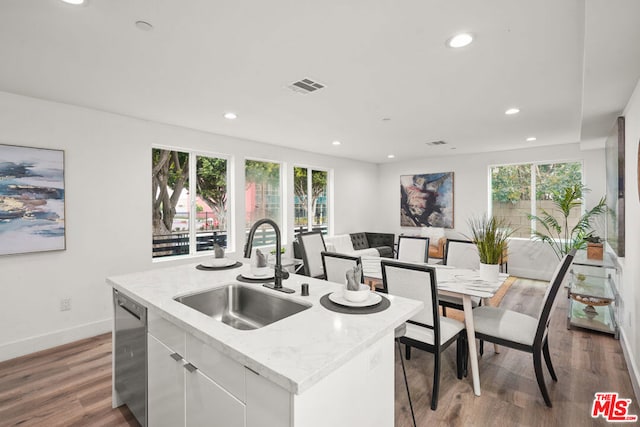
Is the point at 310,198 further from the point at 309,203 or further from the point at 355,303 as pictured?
the point at 355,303

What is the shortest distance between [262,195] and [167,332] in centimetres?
388

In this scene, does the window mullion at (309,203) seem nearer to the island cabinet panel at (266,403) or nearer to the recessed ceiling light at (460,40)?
the recessed ceiling light at (460,40)

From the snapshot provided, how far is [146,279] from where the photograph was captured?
6.57ft

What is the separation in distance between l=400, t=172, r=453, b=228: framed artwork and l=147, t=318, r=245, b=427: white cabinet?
20.6 ft

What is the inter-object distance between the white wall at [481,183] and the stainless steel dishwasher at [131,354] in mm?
6210

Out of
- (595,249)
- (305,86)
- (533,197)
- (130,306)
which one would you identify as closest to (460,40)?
(305,86)

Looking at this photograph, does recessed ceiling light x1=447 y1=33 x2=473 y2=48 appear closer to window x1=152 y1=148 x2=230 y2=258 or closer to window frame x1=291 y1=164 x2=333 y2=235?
window x1=152 y1=148 x2=230 y2=258

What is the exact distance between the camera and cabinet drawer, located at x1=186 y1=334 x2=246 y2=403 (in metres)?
1.10

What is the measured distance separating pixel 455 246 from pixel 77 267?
4074mm

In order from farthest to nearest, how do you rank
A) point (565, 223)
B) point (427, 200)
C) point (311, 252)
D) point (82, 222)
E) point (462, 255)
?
1. point (427, 200)
2. point (565, 223)
3. point (311, 252)
4. point (462, 255)
5. point (82, 222)

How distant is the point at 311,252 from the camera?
409 centimetres

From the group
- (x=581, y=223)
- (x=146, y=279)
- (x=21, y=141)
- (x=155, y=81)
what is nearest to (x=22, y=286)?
(x=21, y=141)

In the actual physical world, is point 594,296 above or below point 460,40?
below

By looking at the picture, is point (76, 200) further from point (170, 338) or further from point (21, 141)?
point (170, 338)
